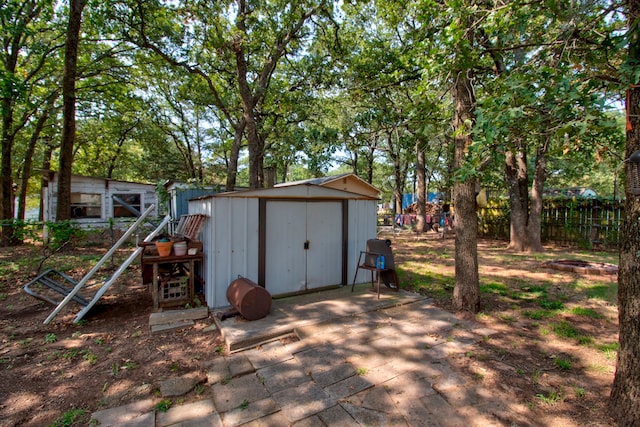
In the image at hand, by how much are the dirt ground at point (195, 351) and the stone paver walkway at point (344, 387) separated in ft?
0.61

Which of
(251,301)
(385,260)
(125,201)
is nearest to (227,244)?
(251,301)

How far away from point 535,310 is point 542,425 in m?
2.86

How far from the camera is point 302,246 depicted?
538cm

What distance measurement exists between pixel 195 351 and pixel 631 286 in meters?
4.16

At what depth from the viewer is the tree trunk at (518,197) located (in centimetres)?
953

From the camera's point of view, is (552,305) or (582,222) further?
(582,222)

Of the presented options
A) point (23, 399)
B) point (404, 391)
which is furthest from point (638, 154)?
point (23, 399)

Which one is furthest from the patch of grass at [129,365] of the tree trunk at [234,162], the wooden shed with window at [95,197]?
the wooden shed with window at [95,197]

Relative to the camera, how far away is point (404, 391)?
264 centimetres

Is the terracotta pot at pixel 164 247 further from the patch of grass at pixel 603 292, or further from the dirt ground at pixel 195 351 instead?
the patch of grass at pixel 603 292

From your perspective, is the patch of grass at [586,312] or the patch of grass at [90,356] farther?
the patch of grass at [586,312]

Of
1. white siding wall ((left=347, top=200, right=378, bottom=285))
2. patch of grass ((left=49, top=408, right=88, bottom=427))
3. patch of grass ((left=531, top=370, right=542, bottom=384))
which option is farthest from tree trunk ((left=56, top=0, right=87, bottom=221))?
patch of grass ((left=531, top=370, right=542, bottom=384))

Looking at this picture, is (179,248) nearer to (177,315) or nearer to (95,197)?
(177,315)

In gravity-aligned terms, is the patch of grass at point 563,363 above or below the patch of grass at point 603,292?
below
